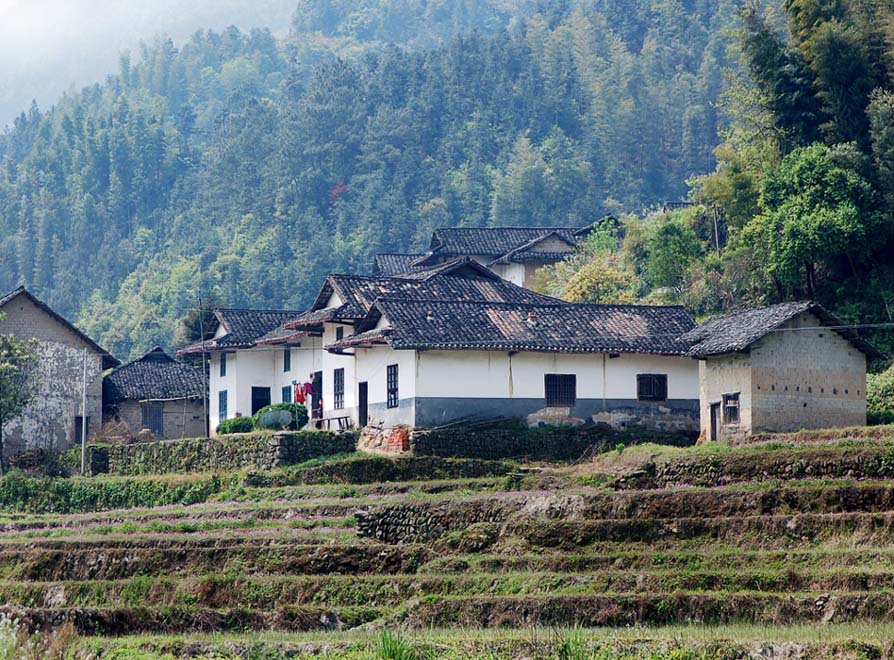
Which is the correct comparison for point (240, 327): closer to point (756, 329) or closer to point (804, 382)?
point (756, 329)

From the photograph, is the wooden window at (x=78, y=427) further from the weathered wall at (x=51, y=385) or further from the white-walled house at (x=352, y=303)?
the white-walled house at (x=352, y=303)

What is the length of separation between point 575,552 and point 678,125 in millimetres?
98925

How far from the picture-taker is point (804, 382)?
38.9 m

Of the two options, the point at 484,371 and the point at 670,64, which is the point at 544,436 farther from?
the point at 670,64

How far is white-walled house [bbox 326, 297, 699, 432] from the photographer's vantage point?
42.6m

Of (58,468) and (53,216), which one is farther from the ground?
(53,216)

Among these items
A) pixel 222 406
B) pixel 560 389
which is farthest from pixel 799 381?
pixel 222 406

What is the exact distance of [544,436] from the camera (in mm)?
42188

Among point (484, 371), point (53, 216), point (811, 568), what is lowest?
point (811, 568)

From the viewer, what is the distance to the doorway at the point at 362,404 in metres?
46.2

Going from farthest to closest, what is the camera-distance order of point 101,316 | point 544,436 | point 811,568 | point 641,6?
point 641,6
point 101,316
point 544,436
point 811,568

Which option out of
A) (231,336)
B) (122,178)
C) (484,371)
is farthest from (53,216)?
(484,371)

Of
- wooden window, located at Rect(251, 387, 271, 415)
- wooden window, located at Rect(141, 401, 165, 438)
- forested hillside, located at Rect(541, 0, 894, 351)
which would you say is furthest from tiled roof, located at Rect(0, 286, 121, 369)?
forested hillside, located at Rect(541, 0, 894, 351)

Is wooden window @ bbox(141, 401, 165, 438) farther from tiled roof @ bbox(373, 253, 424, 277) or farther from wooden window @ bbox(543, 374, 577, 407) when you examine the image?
wooden window @ bbox(543, 374, 577, 407)
